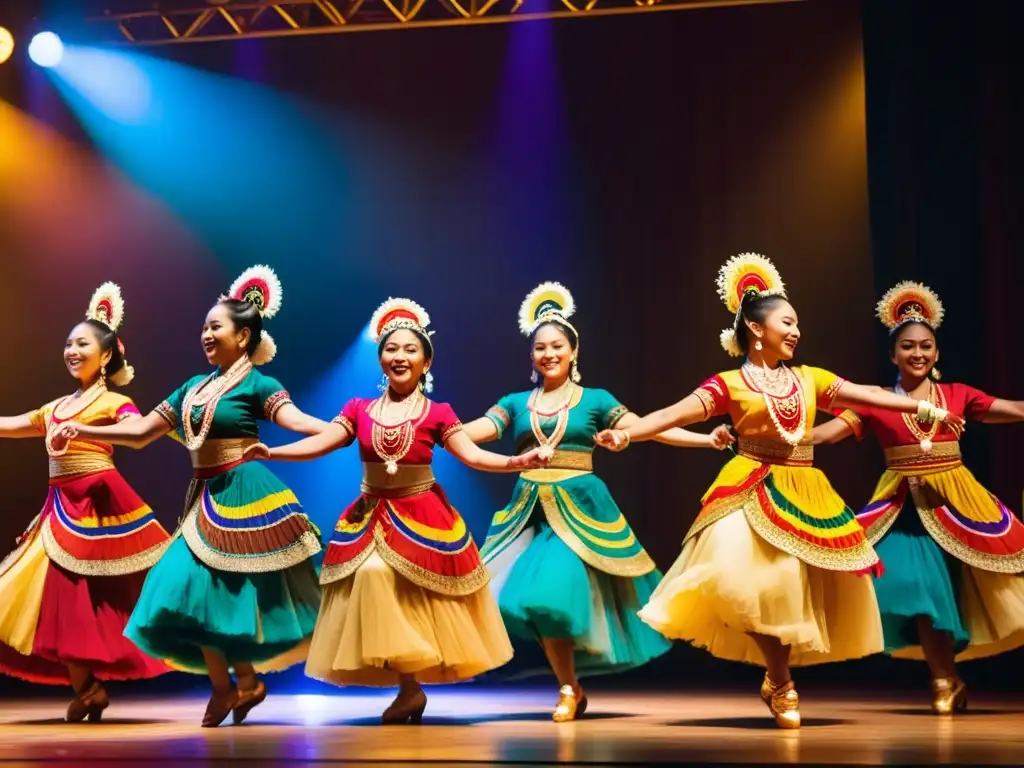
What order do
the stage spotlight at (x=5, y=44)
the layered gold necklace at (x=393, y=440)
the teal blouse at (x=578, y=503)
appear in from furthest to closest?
the stage spotlight at (x=5, y=44)
the teal blouse at (x=578, y=503)
the layered gold necklace at (x=393, y=440)

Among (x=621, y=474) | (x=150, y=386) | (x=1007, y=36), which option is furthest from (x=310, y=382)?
(x=1007, y=36)

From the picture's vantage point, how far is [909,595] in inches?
192

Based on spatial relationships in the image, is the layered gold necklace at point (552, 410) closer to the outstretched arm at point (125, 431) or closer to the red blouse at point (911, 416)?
the red blouse at point (911, 416)

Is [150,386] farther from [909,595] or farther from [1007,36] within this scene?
[1007,36]

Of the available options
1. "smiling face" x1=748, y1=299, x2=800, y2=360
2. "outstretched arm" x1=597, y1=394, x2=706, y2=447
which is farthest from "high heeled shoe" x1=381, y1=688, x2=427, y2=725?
"smiling face" x1=748, y1=299, x2=800, y2=360

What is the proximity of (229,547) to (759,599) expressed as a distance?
168 centimetres

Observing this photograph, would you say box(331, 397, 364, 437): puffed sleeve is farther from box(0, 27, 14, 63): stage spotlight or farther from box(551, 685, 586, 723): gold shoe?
box(0, 27, 14, 63): stage spotlight

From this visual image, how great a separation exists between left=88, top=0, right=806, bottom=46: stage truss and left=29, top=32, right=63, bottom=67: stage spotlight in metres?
0.20

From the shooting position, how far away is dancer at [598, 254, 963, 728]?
4.20 meters

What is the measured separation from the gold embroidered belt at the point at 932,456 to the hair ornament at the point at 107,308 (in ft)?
9.51

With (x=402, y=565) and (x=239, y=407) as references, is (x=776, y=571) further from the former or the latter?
(x=239, y=407)

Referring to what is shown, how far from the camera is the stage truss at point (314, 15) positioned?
6.33 metres

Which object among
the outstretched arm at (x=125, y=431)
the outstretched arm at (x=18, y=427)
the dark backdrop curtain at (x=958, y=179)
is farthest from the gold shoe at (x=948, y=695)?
the outstretched arm at (x=18, y=427)

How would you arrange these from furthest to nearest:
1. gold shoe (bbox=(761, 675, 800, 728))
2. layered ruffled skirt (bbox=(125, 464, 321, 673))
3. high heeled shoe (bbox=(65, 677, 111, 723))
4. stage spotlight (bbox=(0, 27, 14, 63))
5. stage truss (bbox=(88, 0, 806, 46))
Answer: stage spotlight (bbox=(0, 27, 14, 63))
stage truss (bbox=(88, 0, 806, 46))
high heeled shoe (bbox=(65, 677, 111, 723))
layered ruffled skirt (bbox=(125, 464, 321, 673))
gold shoe (bbox=(761, 675, 800, 728))
